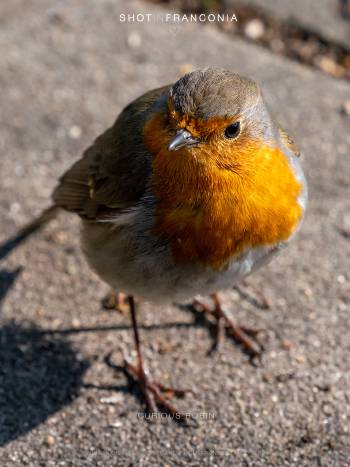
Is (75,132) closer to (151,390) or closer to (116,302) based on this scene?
(116,302)

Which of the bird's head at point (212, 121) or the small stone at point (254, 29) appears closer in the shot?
the bird's head at point (212, 121)

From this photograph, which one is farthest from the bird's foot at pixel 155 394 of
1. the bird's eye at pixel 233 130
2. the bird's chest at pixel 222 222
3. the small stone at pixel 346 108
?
the small stone at pixel 346 108

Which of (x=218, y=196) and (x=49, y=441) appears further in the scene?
(x=49, y=441)

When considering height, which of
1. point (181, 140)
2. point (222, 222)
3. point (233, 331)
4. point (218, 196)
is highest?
point (181, 140)

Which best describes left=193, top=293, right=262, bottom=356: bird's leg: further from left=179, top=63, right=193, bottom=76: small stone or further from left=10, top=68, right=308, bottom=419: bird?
left=179, top=63, right=193, bottom=76: small stone

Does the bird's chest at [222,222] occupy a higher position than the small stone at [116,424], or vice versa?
the bird's chest at [222,222]

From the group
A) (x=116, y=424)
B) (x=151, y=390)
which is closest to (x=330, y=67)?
(x=151, y=390)

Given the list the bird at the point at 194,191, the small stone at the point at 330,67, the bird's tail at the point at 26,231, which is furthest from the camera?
the small stone at the point at 330,67

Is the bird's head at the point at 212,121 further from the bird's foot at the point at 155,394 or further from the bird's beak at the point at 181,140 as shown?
the bird's foot at the point at 155,394
